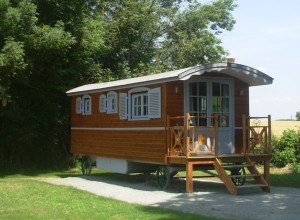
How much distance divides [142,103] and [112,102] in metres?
2.07

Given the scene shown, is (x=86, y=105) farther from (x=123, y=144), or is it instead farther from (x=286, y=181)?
(x=286, y=181)

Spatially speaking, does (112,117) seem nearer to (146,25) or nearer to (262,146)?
(262,146)

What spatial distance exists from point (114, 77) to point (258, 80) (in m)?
10.7

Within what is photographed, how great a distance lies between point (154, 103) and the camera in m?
14.8

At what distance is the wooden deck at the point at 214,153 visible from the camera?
44.3ft

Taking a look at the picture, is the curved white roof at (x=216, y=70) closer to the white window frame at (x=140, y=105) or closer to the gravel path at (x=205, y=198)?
the white window frame at (x=140, y=105)

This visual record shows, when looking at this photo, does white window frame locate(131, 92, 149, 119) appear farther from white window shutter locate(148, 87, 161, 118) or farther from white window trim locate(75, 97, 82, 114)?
white window trim locate(75, 97, 82, 114)

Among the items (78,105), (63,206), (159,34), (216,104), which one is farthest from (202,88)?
(159,34)

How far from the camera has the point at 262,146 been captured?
49.8 feet

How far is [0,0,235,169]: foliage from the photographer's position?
1894 cm

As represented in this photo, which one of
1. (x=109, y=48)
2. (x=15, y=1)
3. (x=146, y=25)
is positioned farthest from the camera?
(x=146, y=25)

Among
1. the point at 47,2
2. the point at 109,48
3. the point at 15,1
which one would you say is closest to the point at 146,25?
the point at 109,48

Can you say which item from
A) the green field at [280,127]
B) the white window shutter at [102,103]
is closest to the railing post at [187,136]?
the white window shutter at [102,103]

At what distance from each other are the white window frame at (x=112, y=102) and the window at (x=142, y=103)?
49 centimetres
